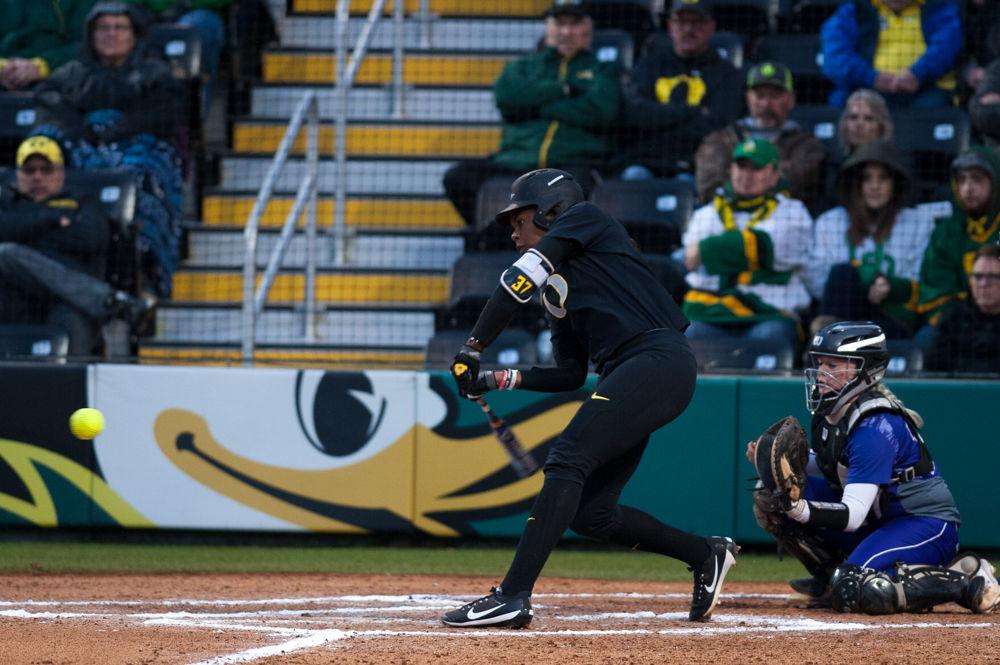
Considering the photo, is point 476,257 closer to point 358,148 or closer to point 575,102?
point 575,102

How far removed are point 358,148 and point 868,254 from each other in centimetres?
450

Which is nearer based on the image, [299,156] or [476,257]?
[476,257]

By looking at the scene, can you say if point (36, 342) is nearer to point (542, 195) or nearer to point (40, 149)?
point (40, 149)

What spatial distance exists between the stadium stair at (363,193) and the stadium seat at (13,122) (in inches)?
56.5

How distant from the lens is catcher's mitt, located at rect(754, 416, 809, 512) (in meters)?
6.08

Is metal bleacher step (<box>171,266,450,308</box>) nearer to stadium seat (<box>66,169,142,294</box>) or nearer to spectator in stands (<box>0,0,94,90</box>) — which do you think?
stadium seat (<box>66,169,142,294</box>)

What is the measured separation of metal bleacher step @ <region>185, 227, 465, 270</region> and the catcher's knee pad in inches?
210

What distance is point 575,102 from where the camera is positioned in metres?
10.8

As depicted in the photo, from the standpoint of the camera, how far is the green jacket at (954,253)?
9273 mm

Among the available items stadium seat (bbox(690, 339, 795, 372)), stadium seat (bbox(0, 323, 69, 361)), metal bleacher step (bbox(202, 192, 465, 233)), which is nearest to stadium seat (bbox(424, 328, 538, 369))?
stadium seat (bbox(690, 339, 795, 372))

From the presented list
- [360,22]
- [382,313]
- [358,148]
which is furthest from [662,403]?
[360,22]

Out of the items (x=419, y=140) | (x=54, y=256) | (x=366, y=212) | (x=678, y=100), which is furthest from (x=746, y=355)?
(x=54, y=256)

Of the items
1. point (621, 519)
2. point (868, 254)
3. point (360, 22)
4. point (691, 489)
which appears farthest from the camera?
point (360, 22)

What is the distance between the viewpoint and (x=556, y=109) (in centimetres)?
1084
